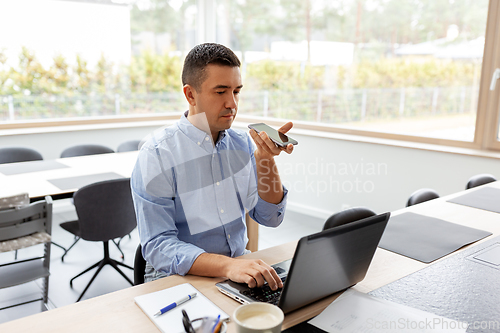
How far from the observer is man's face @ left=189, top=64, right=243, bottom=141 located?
143cm

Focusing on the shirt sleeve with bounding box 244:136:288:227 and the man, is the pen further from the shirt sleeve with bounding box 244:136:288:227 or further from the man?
the shirt sleeve with bounding box 244:136:288:227

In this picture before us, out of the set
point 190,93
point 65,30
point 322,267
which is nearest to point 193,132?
point 190,93

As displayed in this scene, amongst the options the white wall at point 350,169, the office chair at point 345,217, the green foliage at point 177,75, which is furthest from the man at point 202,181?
the green foliage at point 177,75

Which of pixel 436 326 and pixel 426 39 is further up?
pixel 426 39

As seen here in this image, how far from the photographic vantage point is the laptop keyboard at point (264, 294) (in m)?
1.08

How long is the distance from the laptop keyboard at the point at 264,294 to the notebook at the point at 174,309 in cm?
10

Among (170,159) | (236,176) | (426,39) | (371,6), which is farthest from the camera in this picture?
(371,6)

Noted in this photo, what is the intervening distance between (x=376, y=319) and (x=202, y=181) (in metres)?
0.74

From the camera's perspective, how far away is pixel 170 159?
1444 millimetres

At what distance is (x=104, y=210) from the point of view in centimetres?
251

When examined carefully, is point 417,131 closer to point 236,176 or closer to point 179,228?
point 236,176

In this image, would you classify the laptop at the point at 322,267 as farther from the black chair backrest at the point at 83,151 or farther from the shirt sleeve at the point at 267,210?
the black chair backrest at the point at 83,151

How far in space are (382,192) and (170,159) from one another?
2.72 meters

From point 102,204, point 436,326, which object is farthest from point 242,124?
point 436,326
